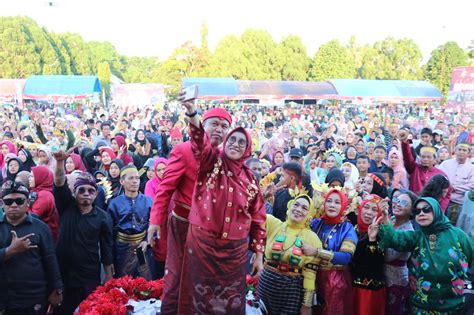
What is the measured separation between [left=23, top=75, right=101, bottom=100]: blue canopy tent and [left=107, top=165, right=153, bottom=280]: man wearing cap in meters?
26.6

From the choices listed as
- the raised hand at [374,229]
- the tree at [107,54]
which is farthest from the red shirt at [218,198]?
the tree at [107,54]

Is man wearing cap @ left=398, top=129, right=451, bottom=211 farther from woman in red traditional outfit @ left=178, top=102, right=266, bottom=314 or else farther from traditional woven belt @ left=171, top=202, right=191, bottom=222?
traditional woven belt @ left=171, top=202, right=191, bottom=222

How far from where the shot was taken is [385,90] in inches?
1312

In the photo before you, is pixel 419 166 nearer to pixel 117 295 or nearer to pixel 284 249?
pixel 284 249

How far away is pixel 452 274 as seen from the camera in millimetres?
3754

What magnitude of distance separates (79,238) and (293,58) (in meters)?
45.7

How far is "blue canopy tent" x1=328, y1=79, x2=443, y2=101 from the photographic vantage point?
107 feet

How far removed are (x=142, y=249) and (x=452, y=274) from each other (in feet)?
9.50

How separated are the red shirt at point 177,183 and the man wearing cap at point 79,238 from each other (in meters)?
1.31

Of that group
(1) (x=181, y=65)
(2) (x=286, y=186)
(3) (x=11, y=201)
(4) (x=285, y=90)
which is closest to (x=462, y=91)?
(2) (x=286, y=186)

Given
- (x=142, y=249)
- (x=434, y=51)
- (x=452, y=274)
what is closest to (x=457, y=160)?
(x=452, y=274)

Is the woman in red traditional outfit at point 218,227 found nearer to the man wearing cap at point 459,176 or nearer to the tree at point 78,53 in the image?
the man wearing cap at point 459,176

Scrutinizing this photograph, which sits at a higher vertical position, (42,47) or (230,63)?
(42,47)

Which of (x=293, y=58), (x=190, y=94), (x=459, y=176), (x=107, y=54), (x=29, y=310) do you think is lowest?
(x=29, y=310)
